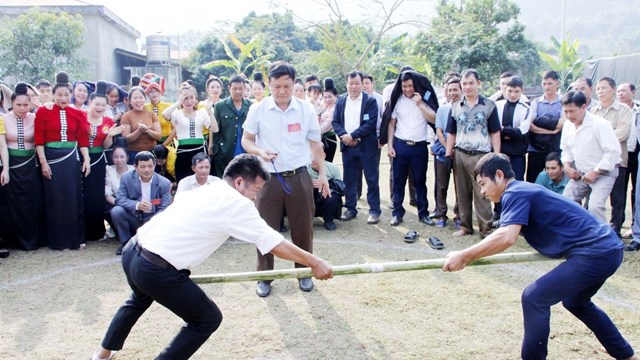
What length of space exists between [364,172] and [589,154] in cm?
286

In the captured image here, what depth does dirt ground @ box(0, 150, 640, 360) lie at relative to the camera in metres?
4.04

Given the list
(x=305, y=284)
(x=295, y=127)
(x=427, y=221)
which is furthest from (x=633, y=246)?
(x=295, y=127)

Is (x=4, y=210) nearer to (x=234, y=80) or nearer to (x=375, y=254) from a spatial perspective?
(x=234, y=80)

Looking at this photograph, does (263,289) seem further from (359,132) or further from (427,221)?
(427,221)

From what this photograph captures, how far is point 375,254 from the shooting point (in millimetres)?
6367

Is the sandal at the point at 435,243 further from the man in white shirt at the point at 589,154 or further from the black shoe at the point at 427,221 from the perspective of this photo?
the man in white shirt at the point at 589,154

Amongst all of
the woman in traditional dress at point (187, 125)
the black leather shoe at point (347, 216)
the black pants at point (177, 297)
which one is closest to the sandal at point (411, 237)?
the black leather shoe at point (347, 216)

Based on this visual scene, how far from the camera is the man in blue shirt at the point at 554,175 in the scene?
6.78m

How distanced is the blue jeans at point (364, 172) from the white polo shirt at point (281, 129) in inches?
107

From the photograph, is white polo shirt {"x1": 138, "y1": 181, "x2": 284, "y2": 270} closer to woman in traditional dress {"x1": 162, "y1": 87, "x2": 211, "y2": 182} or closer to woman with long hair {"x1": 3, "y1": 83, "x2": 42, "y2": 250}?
woman with long hair {"x1": 3, "y1": 83, "x2": 42, "y2": 250}

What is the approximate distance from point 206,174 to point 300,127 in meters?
2.01

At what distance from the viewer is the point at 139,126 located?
23.4 ft

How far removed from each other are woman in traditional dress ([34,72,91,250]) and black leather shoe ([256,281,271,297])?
9.62ft

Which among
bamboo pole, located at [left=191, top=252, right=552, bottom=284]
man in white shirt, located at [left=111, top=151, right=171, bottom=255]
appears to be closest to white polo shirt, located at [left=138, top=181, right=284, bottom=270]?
bamboo pole, located at [left=191, top=252, right=552, bottom=284]
